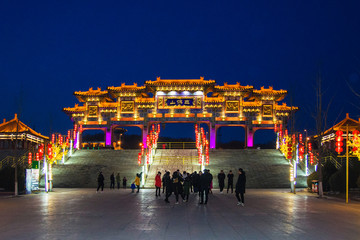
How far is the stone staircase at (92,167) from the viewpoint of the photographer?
28.7 meters

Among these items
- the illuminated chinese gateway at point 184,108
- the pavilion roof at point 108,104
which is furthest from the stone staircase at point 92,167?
the pavilion roof at point 108,104

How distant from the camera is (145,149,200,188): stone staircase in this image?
1206 inches

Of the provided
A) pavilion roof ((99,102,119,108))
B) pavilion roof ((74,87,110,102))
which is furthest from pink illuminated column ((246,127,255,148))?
pavilion roof ((74,87,110,102))

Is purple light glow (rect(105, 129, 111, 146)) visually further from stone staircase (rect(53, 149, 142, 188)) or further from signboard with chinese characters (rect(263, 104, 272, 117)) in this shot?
signboard with chinese characters (rect(263, 104, 272, 117))

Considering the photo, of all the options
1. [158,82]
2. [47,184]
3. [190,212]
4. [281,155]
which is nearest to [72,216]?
[190,212]

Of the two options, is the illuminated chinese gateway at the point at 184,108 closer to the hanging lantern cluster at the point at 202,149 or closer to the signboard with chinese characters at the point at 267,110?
the signboard with chinese characters at the point at 267,110

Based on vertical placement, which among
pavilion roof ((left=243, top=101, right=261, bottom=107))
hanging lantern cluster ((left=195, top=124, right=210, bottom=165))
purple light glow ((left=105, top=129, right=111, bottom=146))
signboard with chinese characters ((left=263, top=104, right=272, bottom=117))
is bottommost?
hanging lantern cluster ((left=195, top=124, right=210, bottom=165))

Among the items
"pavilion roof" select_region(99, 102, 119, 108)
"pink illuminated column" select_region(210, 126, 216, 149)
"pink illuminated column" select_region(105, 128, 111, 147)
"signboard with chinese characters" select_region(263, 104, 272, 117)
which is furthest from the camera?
"pavilion roof" select_region(99, 102, 119, 108)

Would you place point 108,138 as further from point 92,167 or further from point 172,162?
point 92,167

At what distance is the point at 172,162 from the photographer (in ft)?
111

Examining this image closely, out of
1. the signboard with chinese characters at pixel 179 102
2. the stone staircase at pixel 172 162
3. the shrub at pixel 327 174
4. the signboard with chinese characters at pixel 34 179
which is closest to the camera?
the shrub at pixel 327 174

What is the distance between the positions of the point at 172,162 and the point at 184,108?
46.2 feet

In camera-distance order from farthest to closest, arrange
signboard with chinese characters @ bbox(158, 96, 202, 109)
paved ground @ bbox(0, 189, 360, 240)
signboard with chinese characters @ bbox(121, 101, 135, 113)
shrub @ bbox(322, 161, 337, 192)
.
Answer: signboard with chinese characters @ bbox(121, 101, 135, 113) → signboard with chinese characters @ bbox(158, 96, 202, 109) → shrub @ bbox(322, 161, 337, 192) → paved ground @ bbox(0, 189, 360, 240)

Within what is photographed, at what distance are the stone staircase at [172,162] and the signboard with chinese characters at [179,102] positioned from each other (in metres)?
9.35
